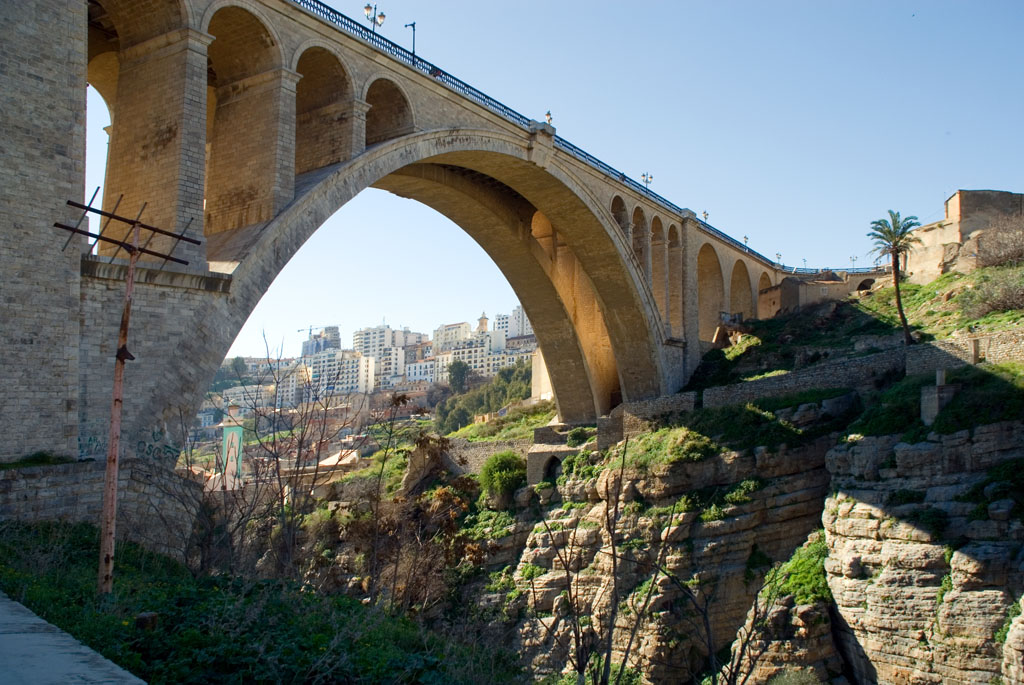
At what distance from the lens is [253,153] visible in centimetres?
1703

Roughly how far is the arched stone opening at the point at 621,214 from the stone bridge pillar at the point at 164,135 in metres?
16.6

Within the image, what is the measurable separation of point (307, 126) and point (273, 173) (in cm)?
293

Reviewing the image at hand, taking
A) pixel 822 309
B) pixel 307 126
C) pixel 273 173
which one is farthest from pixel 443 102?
pixel 822 309

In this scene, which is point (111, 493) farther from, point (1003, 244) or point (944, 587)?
point (1003, 244)

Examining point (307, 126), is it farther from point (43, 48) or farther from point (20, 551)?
point (20, 551)

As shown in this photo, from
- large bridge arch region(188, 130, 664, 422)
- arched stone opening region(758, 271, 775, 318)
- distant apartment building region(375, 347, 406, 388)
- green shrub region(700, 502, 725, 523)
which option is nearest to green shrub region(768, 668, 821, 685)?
green shrub region(700, 502, 725, 523)

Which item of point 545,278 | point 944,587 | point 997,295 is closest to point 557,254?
point 545,278

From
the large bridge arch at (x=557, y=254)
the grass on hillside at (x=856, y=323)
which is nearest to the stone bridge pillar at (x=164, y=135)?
the large bridge arch at (x=557, y=254)

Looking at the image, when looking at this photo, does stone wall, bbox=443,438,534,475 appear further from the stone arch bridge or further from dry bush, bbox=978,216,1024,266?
dry bush, bbox=978,216,1024,266

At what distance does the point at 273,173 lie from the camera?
16.4m

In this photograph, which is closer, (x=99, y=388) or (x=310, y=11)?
(x=99, y=388)

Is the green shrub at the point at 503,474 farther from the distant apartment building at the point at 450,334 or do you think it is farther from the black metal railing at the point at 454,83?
the distant apartment building at the point at 450,334

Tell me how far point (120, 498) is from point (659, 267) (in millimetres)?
22597

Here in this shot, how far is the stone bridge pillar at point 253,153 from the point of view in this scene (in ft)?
54.2
